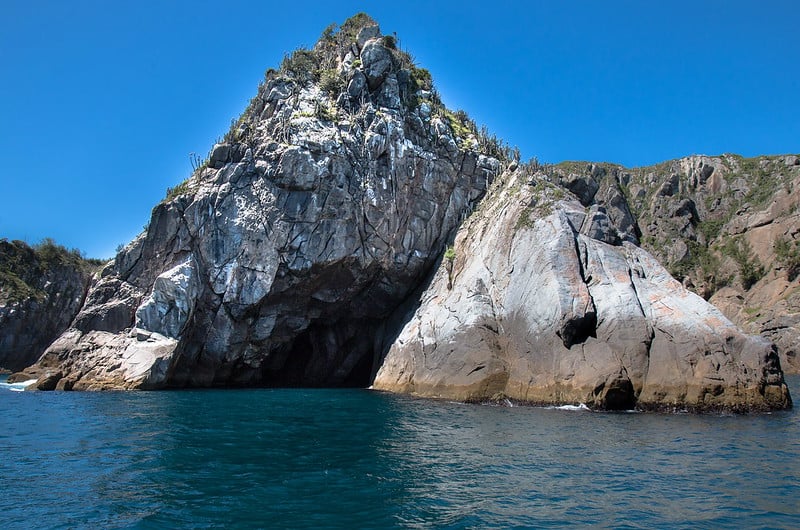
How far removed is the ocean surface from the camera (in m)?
11.9

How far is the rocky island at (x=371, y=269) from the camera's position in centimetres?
3325

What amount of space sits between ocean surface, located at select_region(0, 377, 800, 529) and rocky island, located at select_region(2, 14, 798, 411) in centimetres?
766

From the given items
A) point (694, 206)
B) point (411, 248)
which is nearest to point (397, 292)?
point (411, 248)

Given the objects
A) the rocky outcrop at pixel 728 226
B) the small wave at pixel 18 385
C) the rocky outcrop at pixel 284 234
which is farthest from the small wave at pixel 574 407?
the rocky outcrop at pixel 728 226

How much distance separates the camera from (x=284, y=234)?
45062 millimetres

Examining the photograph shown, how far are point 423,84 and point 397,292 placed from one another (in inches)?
824

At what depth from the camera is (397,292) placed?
4941 centimetres

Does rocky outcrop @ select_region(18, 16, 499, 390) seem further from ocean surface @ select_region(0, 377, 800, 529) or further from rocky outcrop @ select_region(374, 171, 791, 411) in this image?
ocean surface @ select_region(0, 377, 800, 529)

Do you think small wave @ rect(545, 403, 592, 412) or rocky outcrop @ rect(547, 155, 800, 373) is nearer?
small wave @ rect(545, 403, 592, 412)

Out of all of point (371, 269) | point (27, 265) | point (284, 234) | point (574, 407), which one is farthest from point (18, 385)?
point (574, 407)

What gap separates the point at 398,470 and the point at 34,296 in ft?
224

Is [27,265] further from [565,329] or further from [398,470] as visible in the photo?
[398,470]

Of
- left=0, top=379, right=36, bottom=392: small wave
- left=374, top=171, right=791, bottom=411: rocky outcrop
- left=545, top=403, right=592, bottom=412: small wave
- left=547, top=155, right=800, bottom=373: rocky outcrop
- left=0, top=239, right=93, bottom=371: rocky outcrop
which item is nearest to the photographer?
left=374, top=171, right=791, bottom=411: rocky outcrop

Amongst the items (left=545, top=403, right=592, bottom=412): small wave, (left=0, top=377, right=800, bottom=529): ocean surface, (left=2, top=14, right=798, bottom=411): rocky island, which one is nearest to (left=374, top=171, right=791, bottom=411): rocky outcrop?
(left=2, top=14, right=798, bottom=411): rocky island
